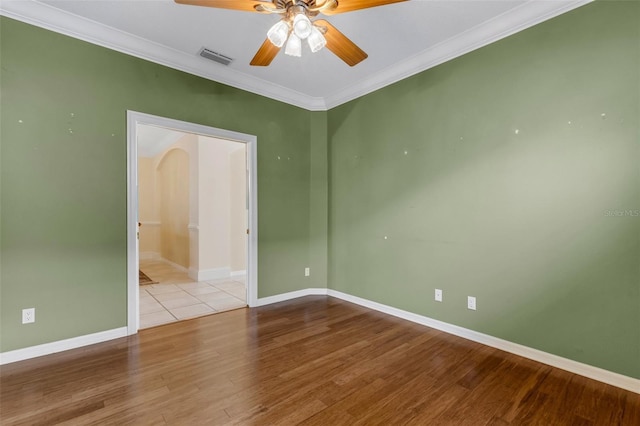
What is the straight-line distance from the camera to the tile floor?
11.1 ft

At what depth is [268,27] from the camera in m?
2.62

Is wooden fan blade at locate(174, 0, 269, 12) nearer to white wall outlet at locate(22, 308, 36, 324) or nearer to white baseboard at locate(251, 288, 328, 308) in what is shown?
white wall outlet at locate(22, 308, 36, 324)

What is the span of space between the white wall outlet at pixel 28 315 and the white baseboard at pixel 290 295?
6.70 ft

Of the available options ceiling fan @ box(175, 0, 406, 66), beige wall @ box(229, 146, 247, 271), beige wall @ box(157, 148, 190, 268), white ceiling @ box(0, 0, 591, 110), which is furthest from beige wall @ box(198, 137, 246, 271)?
ceiling fan @ box(175, 0, 406, 66)

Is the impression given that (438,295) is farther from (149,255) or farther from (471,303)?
(149,255)

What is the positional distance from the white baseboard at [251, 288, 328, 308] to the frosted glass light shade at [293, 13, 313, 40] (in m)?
3.03

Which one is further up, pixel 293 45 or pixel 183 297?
pixel 293 45

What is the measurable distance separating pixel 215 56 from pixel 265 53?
119 centimetres

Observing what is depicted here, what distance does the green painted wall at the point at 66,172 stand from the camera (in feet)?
7.57

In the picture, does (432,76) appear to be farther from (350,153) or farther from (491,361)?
(491,361)

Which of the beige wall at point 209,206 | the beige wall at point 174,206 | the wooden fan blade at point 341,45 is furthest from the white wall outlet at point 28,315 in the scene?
the beige wall at point 174,206

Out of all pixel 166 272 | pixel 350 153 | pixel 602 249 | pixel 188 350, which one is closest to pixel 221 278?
pixel 166 272

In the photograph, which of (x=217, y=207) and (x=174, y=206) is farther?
(x=174, y=206)

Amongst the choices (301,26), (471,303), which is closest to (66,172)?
(301,26)
